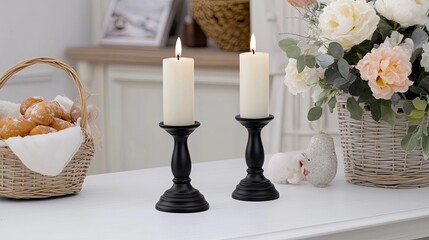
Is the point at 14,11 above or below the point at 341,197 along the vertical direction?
above

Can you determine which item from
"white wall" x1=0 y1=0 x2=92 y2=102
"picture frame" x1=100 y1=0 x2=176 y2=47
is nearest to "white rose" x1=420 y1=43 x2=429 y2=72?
"picture frame" x1=100 y1=0 x2=176 y2=47

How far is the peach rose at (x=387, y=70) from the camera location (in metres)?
1.78

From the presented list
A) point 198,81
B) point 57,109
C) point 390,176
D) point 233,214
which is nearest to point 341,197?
point 390,176

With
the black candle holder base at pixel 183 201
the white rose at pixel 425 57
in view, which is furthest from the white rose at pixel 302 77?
the black candle holder base at pixel 183 201

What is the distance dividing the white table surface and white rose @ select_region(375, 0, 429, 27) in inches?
14.1

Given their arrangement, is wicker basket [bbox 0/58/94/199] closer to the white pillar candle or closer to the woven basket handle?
the woven basket handle

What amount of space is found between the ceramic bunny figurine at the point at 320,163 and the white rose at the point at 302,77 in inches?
4.5

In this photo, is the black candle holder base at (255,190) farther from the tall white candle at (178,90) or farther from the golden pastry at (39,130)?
the golden pastry at (39,130)

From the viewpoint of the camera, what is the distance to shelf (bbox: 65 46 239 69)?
3.55 meters

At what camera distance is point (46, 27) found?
3.92 m

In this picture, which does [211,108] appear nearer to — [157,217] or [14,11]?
[14,11]

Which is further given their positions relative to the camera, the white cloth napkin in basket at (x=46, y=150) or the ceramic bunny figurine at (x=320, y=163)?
the ceramic bunny figurine at (x=320, y=163)

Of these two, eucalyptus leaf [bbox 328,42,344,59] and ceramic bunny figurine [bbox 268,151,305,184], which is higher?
eucalyptus leaf [bbox 328,42,344,59]

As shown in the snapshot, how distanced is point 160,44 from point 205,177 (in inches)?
73.0
